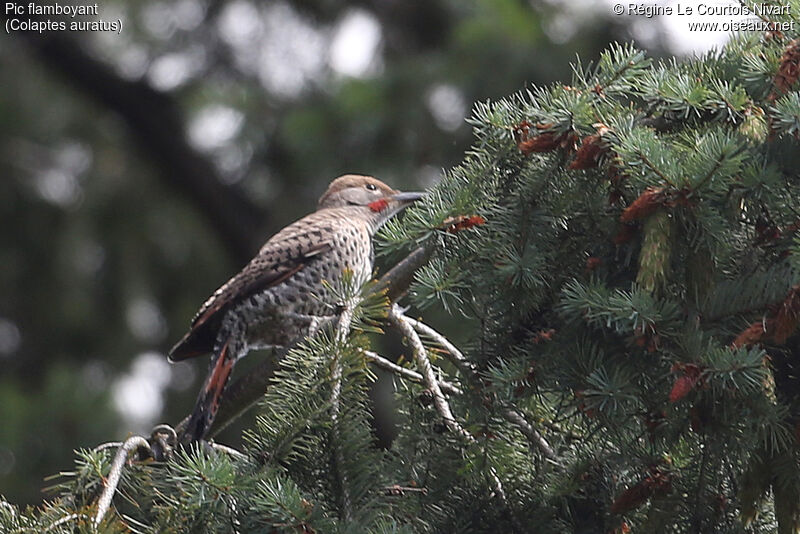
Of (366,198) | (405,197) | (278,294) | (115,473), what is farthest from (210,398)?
(366,198)

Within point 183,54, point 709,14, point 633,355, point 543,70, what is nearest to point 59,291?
point 183,54

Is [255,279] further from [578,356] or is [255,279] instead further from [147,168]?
[147,168]

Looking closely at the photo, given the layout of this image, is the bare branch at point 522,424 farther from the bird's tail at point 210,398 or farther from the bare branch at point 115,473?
the bird's tail at point 210,398

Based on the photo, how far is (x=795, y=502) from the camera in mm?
2152

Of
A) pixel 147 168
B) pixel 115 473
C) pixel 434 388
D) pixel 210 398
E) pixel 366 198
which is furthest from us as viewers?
pixel 147 168

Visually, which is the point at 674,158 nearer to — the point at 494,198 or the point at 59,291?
the point at 494,198

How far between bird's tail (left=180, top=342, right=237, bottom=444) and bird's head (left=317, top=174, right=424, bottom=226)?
1262 mm

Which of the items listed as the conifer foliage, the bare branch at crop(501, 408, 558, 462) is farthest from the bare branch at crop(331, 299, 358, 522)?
the bare branch at crop(501, 408, 558, 462)

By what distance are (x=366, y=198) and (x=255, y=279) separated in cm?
111

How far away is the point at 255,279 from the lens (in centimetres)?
408

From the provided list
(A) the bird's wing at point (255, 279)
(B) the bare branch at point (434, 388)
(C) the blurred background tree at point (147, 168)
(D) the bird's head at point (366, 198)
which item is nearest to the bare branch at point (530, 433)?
(B) the bare branch at point (434, 388)

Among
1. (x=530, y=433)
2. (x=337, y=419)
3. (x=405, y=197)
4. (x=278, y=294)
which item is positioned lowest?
(x=337, y=419)

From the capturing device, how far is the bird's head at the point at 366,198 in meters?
4.93

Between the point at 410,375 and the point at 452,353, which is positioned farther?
the point at 452,353
